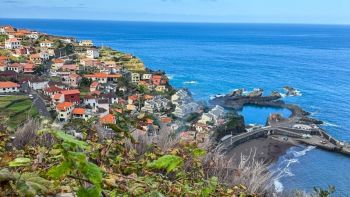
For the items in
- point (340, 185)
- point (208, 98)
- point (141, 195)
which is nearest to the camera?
point (141, 195)

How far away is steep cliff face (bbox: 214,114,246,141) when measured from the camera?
105 feet

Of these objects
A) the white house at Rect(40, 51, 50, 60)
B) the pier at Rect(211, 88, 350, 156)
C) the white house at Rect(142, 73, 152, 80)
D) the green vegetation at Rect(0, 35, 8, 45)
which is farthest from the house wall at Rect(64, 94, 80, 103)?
the green vegetation at Rect(0, 35, 8, 45)

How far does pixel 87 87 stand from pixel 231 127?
49.3 feet

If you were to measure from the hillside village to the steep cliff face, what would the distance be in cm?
61

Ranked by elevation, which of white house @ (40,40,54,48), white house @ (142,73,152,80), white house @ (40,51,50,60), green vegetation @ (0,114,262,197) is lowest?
white house @ (142,73,152,80)

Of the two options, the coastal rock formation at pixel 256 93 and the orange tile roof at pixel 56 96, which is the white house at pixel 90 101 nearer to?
the orange tile roof at pixel 56 96

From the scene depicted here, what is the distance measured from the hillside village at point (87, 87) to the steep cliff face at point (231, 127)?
0.61m

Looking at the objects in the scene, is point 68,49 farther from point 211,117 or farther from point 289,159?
point 289,159

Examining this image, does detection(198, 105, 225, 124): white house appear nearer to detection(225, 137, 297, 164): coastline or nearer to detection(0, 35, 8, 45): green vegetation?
detection(225, 137, 297, 164): coastline

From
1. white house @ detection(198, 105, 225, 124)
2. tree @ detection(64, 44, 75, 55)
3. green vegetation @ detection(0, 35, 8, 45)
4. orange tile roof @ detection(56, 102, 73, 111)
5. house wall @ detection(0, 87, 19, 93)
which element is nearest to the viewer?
orange tile roof @ detection(56, 102, 73, 111)

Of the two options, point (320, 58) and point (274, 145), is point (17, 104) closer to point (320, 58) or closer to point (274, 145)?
point (274, 145)

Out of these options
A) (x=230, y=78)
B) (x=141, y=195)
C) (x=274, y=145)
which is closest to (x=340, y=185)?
(x=274, y=145)

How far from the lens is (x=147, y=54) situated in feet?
280

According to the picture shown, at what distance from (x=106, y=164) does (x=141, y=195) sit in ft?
4.78
